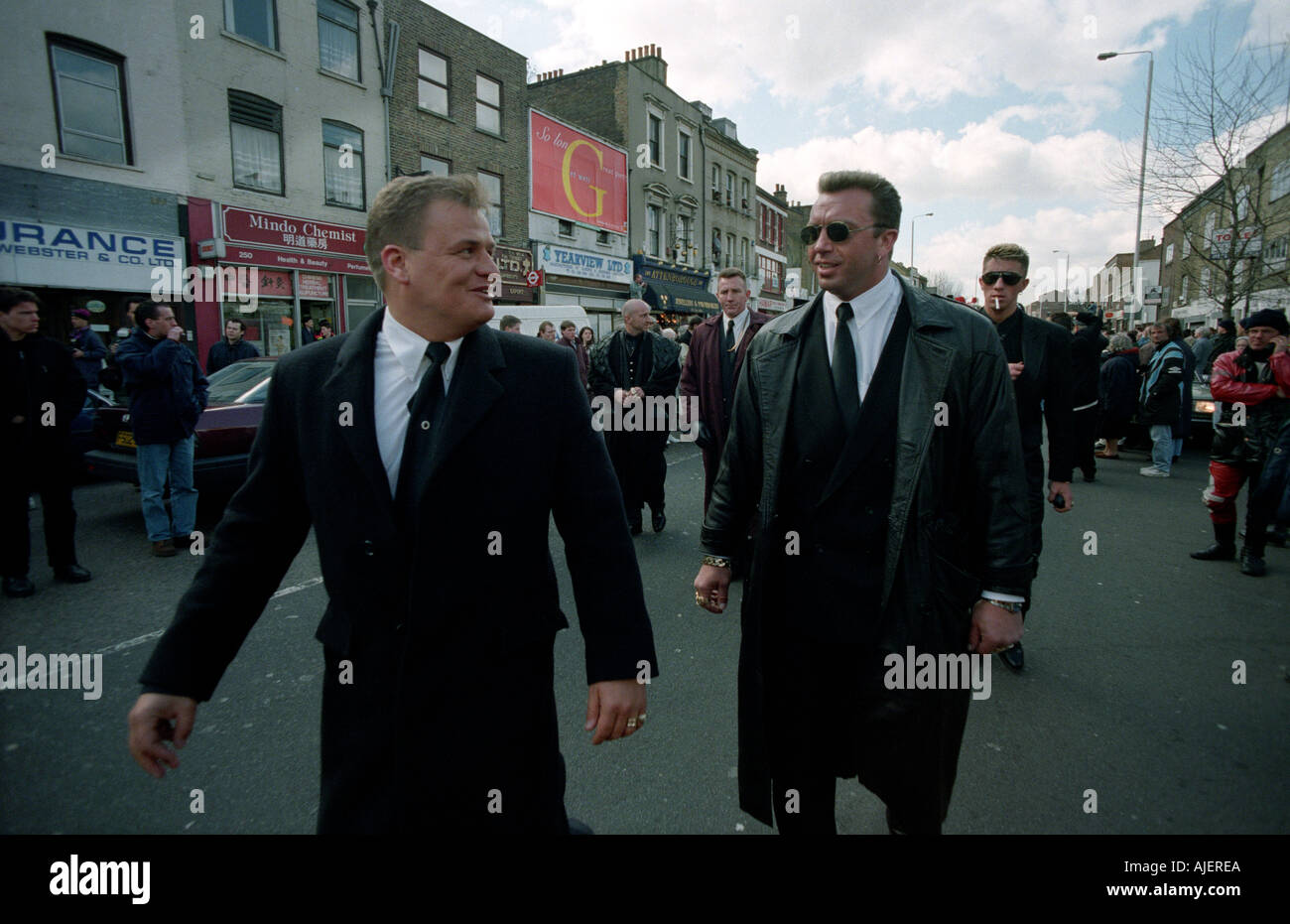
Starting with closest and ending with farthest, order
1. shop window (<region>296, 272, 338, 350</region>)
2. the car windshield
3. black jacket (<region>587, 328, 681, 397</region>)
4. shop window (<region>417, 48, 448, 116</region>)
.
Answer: black jacket (<region>587, 328, 681, 397</region>)
the car windshield
shop window (<region>296, 272, 338, 350</region>)
shop window (<region>417, 48, 448, 116</region>)

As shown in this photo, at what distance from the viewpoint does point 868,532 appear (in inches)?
83.2

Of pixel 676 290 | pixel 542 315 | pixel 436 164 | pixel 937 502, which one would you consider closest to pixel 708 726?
pixel 937 502

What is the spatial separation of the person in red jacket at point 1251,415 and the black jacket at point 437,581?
6.02m

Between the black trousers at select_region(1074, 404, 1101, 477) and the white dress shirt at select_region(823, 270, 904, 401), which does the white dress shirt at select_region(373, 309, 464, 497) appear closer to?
the white dress shirt at select_region(823, 270, 904, 401)

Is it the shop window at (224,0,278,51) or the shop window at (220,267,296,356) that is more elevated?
the shop window at (224,0,278,51)

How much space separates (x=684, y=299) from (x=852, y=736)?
2898 cm

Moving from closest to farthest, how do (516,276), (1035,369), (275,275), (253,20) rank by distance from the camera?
(1035,369) < (253,20) < (275,275) < (516,276)

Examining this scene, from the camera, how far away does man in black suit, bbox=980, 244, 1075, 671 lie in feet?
12.8

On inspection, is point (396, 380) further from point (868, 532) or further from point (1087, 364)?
point (1087, 364)

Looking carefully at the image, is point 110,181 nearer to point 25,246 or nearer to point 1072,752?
point 25,246

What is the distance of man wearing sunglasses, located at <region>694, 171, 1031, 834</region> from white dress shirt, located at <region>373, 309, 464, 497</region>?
3.69 ft

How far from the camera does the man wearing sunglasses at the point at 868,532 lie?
206 cm

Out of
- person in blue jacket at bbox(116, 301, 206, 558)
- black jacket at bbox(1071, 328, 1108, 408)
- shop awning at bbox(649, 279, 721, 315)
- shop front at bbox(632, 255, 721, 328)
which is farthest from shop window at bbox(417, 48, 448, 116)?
black jacket at bbox(1071, 328, 1108, 408)

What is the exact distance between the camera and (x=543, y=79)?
2820 cm
